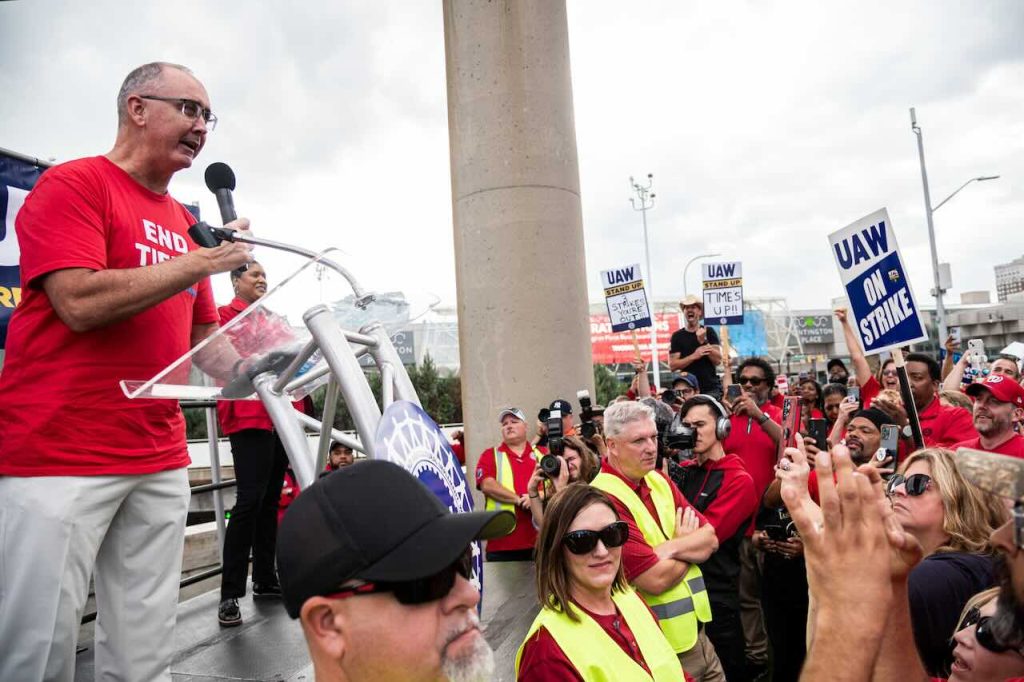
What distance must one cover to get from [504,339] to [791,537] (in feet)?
12.1

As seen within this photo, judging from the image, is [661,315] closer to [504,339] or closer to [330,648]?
[504,339]

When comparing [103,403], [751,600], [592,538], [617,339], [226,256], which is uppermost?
[617,339]

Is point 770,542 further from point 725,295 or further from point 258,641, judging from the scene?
point 725,295

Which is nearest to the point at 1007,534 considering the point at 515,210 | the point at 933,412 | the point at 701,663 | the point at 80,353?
the point at 80,353

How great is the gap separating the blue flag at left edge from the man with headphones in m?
3.62

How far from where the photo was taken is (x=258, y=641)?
389 centimetres

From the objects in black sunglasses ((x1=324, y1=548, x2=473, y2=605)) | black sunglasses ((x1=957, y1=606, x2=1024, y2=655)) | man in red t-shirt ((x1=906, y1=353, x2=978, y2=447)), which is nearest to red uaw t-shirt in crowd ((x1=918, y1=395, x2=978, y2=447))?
man in red t-shirt ((x1=906, y1=353, x2=978, y2=447))

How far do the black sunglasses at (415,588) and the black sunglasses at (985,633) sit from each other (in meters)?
1.10

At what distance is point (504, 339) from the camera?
7.36 m

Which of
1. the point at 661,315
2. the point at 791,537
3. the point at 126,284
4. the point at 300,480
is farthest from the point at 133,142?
the point at 661,315

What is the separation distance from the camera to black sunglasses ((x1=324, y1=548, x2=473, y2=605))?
126 centimetres

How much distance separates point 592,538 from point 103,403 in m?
1.72

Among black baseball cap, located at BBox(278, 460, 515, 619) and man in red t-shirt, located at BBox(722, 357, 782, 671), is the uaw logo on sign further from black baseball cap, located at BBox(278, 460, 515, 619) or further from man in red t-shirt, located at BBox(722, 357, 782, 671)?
man in red t-shirt, located at BBox(722, 357, 782, 671)

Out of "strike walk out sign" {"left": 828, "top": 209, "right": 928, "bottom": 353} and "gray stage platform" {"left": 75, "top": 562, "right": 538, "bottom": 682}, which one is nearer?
"gray stage platform" {"left": 75, "top": 562, "right": 538, "bottom": 682}
